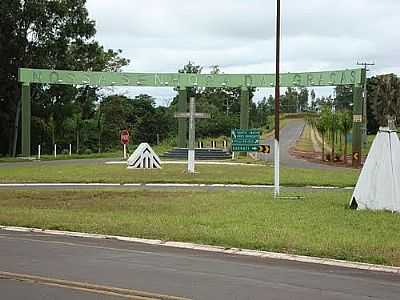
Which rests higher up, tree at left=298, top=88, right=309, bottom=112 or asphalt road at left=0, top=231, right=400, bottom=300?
tree at left=298, top=88, right=309, bottom=112

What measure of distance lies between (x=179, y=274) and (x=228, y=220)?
6.12 m

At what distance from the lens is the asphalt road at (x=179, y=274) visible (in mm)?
8367

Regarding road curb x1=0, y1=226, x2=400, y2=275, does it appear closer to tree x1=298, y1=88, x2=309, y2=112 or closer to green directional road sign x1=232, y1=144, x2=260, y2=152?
green directional road sign x1=232, y1=144, x2=260, y2=152

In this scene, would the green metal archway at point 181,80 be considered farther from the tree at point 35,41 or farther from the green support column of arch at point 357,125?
the tree at point 35,41

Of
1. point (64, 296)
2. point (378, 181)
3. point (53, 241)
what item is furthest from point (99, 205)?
point (64, 296)

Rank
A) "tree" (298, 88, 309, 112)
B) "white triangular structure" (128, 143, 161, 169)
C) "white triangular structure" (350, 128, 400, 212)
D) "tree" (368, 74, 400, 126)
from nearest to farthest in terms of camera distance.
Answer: "white triangular structure" (350, 128, 400, 212), "white triangular structure" (128, 143, 161, 169), "tree" (368, 74, 400, 126), "tree" (298, 88, 309, 112)

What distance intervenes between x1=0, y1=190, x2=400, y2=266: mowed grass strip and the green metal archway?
26703 millimetres

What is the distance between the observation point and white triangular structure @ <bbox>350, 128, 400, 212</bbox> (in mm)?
17531

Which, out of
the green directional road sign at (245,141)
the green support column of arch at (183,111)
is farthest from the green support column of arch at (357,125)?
the green support column of arch at (183,111)

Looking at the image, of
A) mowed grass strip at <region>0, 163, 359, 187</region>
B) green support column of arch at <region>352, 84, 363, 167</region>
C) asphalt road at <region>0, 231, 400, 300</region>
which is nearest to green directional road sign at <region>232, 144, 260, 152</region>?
mowed grass strip at <region>0, 163, 359, 187</region>

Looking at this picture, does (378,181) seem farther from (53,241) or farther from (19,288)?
(19,288)

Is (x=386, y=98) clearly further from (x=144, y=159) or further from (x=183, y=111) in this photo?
(x=144, y=159)

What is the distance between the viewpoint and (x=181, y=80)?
5169cm

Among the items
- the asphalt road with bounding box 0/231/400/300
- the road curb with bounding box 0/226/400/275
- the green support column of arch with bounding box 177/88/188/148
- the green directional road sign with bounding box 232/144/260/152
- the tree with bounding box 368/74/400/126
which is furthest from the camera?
the tree with bounding box 368/74/400/126
